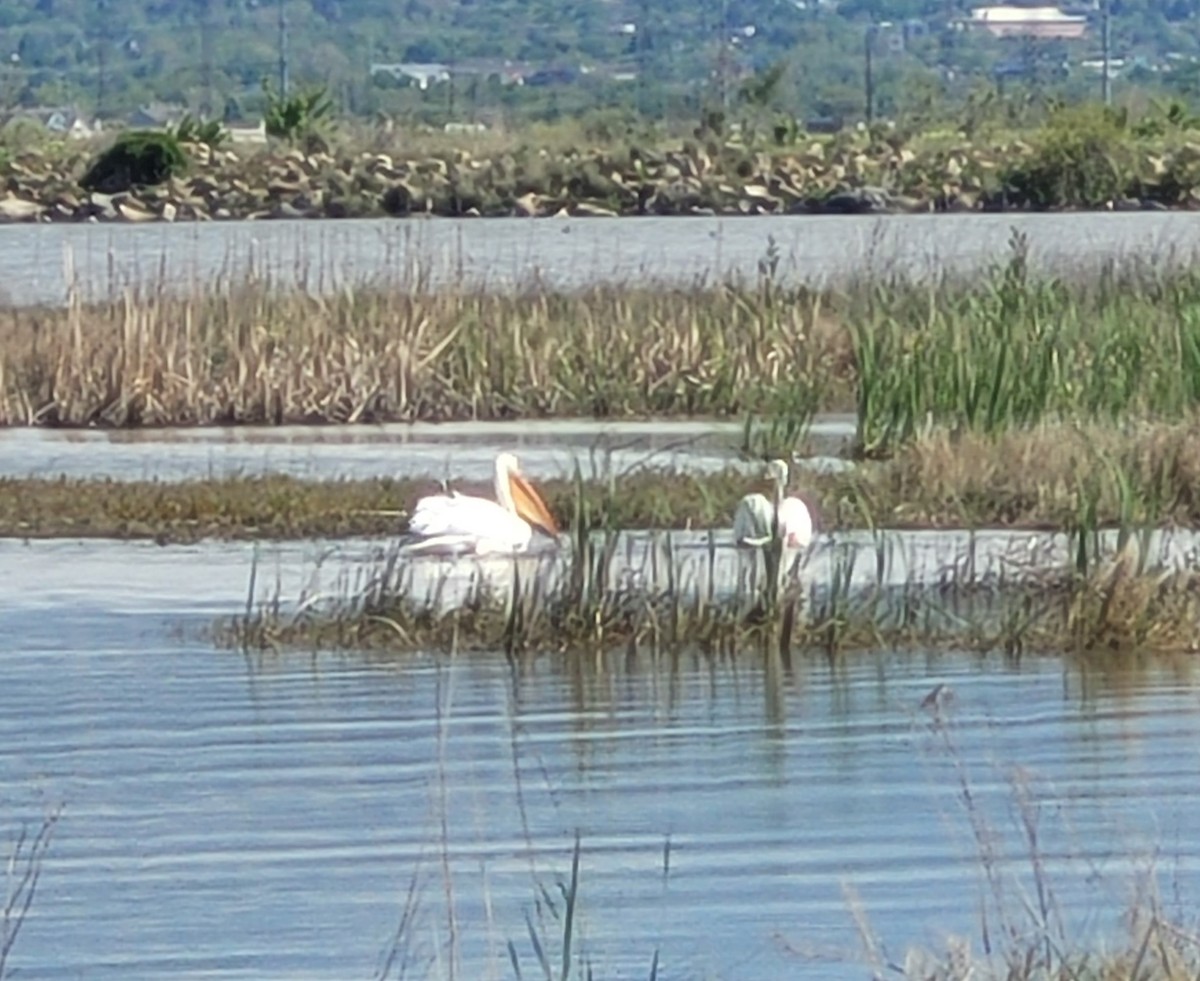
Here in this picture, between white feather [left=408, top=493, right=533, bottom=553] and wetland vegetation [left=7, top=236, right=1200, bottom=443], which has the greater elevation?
white feather [left=408, top=493, right=533, bottom=553]

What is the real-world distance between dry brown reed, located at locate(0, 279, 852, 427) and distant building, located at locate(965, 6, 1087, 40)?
158 metres

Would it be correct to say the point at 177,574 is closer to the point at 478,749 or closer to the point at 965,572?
the point at 965,572

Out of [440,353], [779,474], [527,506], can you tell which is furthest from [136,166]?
[779,474]

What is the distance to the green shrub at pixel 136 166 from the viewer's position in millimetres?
64500

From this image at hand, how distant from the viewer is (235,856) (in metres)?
10.3

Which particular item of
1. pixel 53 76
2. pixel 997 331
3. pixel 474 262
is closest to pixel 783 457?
pixel 997 331

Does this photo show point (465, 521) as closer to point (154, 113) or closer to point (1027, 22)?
point (154, 113)

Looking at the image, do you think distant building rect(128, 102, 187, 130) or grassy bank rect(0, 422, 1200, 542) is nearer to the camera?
grassy bank rect(0, 422, 1200, 542)

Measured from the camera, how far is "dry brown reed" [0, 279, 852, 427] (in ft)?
80.3

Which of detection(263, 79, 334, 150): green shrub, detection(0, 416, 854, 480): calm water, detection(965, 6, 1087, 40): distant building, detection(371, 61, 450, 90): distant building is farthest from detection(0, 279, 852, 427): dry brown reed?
detection(965, 6, 1087, 40): distant building

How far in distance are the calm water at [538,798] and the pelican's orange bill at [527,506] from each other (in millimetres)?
2016

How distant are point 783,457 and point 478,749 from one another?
782 centimetres

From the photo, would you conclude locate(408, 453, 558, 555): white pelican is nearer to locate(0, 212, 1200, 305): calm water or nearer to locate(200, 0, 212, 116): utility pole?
locate(0, 212, 1200, 305): calm water

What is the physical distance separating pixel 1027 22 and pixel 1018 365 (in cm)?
17167
